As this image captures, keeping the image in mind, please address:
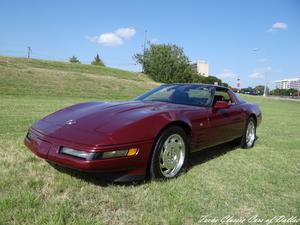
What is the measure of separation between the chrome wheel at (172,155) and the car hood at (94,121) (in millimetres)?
398

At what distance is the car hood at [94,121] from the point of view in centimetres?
324

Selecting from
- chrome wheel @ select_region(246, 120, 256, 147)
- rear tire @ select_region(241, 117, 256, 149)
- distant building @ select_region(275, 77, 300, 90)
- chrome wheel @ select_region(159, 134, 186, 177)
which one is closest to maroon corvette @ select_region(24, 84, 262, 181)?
chrome wheel @ select_region(159, 134, 186, 177)

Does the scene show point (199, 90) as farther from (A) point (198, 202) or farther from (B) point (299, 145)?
(B) point (299, 145)

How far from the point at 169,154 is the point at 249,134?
9.59 feet

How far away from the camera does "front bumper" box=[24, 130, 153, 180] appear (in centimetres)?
305

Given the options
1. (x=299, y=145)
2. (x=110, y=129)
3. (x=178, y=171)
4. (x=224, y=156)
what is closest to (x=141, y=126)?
(x=110, y=129)

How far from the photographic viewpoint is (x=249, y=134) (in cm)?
617

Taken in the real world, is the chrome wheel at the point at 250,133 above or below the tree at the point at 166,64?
below

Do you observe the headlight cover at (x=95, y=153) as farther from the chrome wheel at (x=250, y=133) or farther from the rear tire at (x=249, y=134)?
the chrome wheel at (x=250, y=133)

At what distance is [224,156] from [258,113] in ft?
5.61

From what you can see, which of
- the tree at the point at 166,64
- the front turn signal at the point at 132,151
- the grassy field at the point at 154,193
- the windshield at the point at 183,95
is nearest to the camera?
the grassy field at the point at 154,193

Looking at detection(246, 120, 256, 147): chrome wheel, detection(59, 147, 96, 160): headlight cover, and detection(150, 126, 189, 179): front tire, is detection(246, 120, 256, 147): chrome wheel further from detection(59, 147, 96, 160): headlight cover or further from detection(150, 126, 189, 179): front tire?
detection(59, 147, 96, 160): headlight cover

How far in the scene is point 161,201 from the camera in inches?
122

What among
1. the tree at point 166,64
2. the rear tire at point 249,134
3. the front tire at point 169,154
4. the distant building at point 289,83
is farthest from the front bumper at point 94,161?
the distant building at point 289,83
